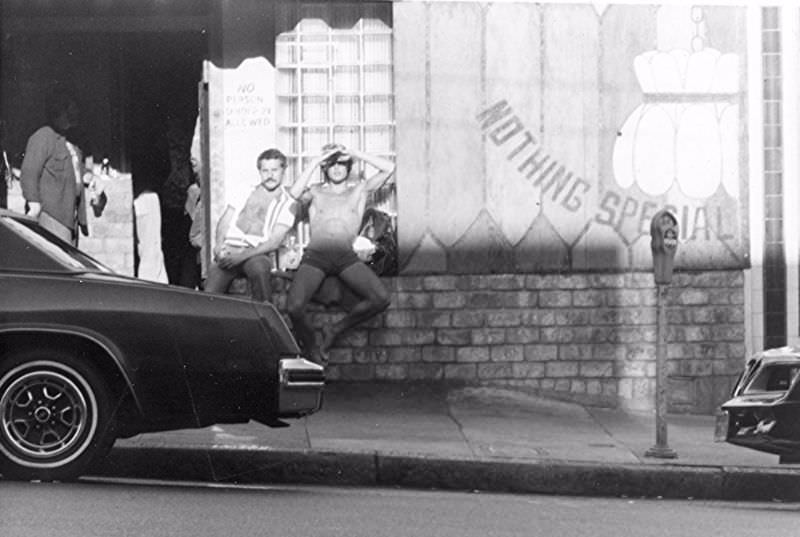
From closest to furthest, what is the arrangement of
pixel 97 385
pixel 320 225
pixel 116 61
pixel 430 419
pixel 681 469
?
pixel 97 385 → pixel 681 469 → pixel 430 419 → pixel 320 225 → pixel 116 61

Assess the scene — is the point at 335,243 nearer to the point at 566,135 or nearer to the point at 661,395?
the point at 566,135

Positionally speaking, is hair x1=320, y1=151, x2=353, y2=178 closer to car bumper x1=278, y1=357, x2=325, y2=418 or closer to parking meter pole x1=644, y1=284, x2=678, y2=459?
parking meter pole x1=644, y1=284, x2=678, y2=459

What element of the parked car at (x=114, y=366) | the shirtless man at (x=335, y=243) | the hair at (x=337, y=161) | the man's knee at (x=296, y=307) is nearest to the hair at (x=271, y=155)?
the shirtless man at (x=335, y=243)

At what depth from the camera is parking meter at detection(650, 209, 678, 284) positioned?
36.4ft

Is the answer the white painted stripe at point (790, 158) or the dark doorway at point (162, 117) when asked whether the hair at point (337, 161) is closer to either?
the dark doorway at point (162, 117)

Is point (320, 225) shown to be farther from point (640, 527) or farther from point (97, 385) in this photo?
point (640, 527)

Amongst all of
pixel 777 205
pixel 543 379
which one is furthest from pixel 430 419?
pixel 777 205

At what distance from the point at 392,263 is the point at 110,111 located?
3395mm

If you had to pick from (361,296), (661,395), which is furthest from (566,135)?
(661,395)

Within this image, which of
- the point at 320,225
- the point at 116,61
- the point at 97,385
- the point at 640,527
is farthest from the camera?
the point at 116,61

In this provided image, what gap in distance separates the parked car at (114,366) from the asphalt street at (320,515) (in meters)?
0.32

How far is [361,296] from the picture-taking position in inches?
538

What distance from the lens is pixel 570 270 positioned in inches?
548

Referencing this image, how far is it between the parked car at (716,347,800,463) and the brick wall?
3365 mm
